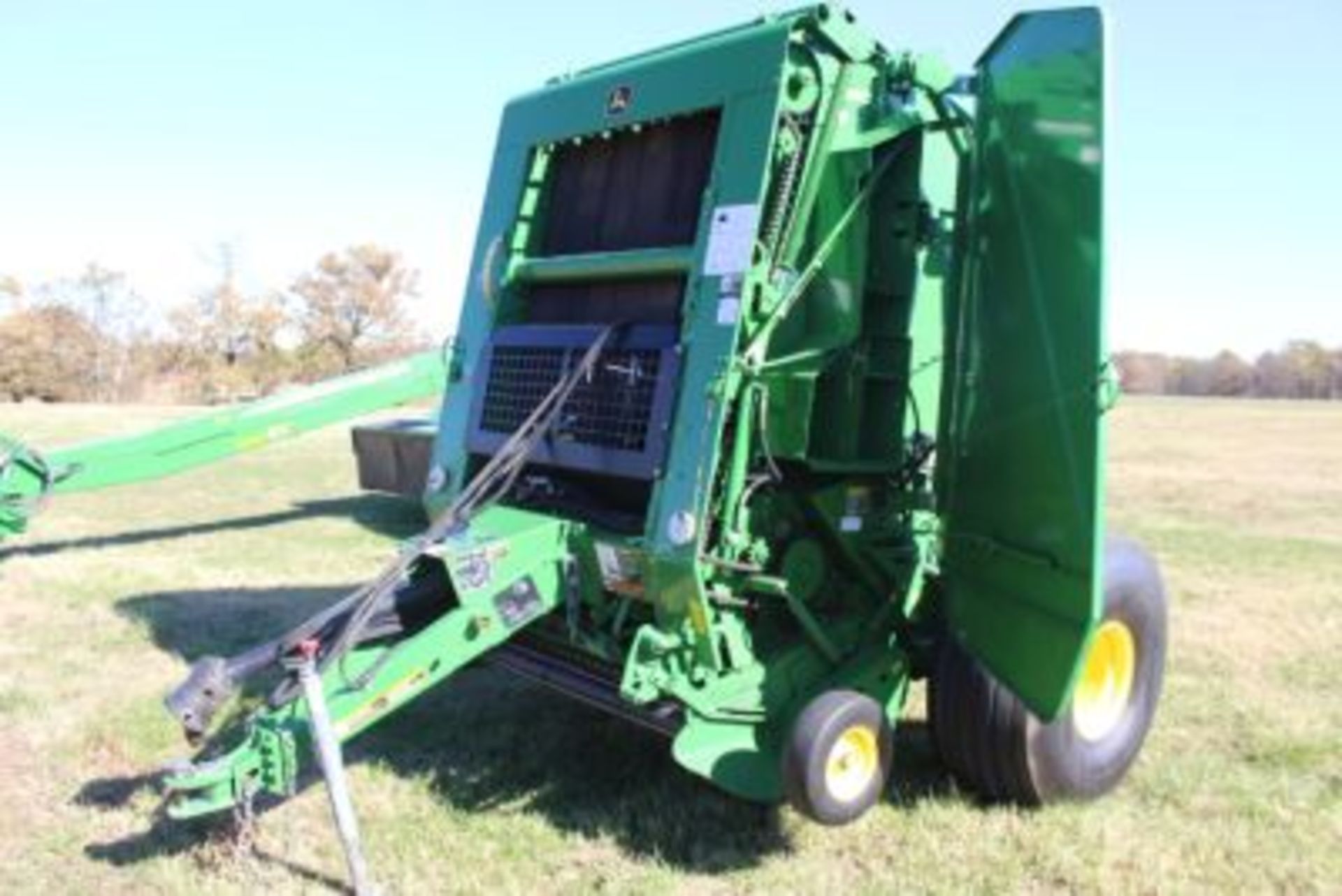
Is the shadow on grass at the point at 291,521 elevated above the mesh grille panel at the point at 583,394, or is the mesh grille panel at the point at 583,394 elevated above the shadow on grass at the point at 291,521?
the mesh grille panel at the point at 583,394

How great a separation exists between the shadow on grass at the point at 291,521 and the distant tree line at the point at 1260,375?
70440mm

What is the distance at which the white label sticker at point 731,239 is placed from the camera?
438 centimetres

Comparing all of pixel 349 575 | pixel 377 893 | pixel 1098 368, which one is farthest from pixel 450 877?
pixel 349 575

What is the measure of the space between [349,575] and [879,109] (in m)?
5.88

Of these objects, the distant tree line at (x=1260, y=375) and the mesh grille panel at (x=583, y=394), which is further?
the distant tree line at (x=1260, y=375)

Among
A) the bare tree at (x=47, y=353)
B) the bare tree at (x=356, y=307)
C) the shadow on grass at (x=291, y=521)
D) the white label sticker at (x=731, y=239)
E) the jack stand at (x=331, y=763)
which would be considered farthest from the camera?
the bare tree at (x=356, y=307)

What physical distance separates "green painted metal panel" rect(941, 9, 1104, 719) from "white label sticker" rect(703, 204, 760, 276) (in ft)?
2.69

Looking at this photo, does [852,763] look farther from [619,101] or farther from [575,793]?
[619,101]

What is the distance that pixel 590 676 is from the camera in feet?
15.7

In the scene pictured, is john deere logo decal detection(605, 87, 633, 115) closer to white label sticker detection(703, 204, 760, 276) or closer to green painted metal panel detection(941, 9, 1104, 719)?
white label sticker detection(703, 204, 760, 276)

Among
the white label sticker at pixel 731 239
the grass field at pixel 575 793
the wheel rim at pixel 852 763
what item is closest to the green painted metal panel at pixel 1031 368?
the wheel rim at pixel 852 763

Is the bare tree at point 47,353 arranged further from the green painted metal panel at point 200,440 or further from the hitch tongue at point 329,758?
the hitch tongue at point 329,758

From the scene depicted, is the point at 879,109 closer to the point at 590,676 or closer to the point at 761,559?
the point at 761,559

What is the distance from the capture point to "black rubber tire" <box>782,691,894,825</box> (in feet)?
13.3
